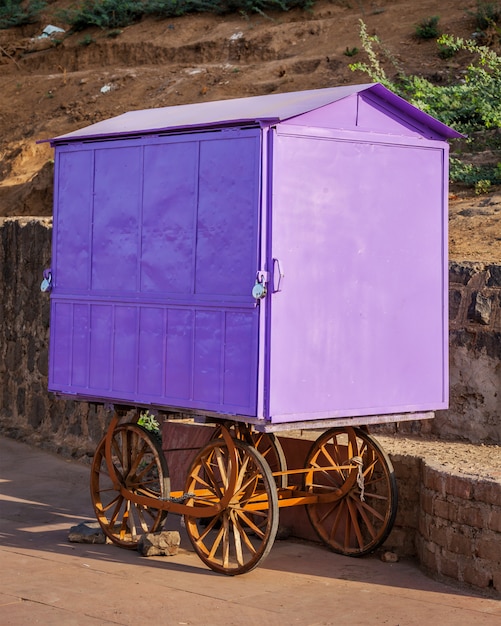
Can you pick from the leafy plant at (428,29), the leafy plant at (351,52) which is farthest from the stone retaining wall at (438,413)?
the leafy plant at (428,29)

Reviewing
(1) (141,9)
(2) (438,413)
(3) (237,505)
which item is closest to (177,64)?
(1) (141,9)

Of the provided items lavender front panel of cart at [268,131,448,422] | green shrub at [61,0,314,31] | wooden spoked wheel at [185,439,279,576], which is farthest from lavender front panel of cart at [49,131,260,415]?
green shrub at [61,0,314,31]

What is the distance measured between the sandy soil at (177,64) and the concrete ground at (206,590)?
25.9 feet

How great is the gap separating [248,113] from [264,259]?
932 millimetres

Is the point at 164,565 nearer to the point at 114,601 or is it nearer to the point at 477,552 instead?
the point at 114,601

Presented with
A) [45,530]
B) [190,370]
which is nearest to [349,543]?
[190,370]

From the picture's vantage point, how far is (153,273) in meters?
6.85

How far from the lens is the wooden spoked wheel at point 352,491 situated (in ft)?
23.1

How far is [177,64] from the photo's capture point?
19.5 meters

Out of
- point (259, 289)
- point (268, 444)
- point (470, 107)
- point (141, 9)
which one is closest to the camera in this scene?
point (259, 289)

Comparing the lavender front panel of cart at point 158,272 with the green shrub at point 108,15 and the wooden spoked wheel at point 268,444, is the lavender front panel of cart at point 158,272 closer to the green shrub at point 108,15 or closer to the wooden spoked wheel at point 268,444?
the wooden spoked wheel at point 268,444

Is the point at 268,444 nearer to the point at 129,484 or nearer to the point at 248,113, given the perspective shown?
the point at 129,484

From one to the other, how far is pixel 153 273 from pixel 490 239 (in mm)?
3627

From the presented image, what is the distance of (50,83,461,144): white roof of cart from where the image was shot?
20.8 feet
